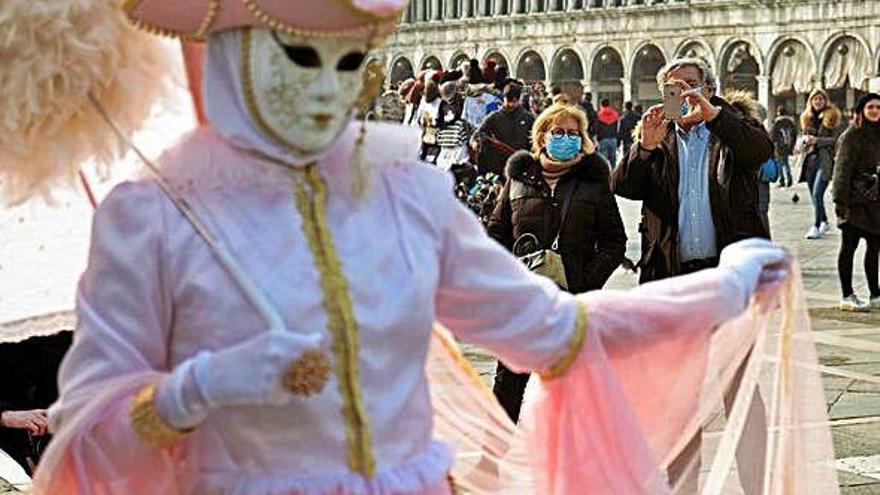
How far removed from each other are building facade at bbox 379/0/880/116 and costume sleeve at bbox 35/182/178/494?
48.7 m

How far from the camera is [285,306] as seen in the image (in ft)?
10.6

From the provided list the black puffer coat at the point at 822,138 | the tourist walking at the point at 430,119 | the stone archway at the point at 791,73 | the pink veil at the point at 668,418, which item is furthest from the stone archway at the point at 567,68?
the pink veil at the point at 668,418

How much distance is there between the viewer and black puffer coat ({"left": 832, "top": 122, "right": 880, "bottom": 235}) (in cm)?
1235

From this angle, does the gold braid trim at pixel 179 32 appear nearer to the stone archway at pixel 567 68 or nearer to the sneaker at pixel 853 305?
the sneaker at pixel 853 305

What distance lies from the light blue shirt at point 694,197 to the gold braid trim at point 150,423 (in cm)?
400

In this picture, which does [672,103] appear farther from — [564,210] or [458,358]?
[458,358]

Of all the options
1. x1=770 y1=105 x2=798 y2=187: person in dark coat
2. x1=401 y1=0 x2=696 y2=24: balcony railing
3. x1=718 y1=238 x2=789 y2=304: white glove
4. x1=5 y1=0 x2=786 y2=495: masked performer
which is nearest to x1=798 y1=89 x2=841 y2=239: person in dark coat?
x1=770 y1=105 x2=798 y2=187: person in dark coat

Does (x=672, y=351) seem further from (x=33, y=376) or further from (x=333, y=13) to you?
(x=33, y=376)

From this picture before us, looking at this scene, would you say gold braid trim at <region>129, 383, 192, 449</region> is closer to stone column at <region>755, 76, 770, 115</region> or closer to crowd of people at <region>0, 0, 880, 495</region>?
crowd of people at <region>0, 0, 880, 495</region>

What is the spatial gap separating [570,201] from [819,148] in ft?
42.8

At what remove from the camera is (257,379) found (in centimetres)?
299

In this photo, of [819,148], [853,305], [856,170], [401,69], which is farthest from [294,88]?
[401,69]

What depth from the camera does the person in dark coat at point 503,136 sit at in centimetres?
1502

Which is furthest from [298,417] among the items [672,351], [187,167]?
[672,351]
